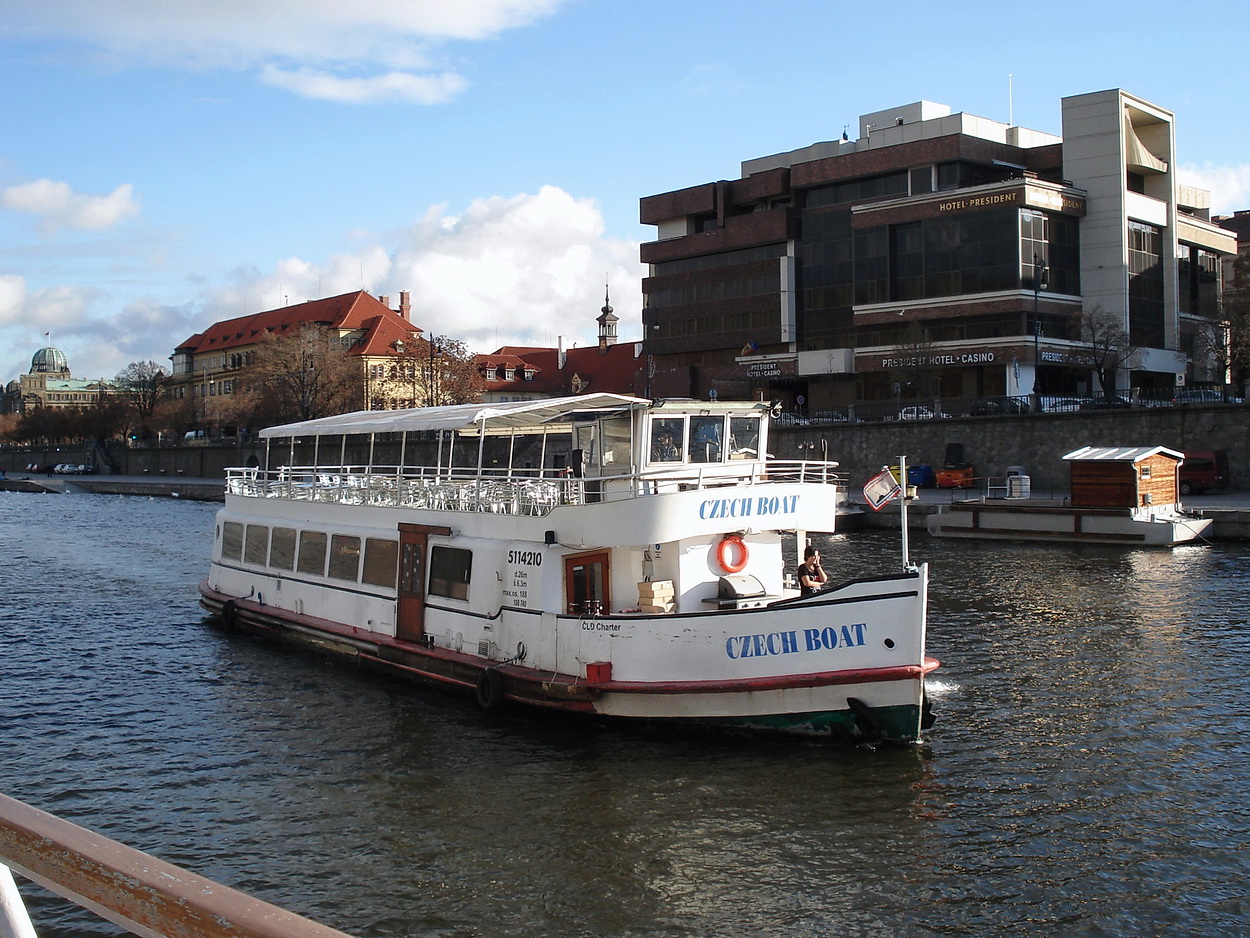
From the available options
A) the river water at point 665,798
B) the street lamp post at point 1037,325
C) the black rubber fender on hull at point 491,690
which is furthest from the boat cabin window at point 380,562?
the street lamp post at point 1037,325

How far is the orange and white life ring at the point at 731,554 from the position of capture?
17.3 m

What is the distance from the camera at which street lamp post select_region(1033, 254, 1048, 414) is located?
61463 mm

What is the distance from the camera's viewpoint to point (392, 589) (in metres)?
20.8

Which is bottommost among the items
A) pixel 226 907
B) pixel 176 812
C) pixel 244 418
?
pixel 176 812

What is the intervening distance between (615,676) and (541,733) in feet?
5.29

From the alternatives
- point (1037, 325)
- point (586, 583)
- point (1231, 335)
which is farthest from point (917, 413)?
point (586, 583)

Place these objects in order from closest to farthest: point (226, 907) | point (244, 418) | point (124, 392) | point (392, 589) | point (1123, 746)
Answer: point (226, 907) < point (1123, 746) < point (392, 589) < point (244, 418) < point (124, 392)

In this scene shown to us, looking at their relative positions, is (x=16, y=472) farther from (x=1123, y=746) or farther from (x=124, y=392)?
(x=1123, y=746)

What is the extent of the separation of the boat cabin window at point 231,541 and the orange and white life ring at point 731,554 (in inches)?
568

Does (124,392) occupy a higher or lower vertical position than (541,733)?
higher

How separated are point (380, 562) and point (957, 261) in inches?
2312

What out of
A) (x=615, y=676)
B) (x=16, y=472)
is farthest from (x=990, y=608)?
(x=16, y=472)

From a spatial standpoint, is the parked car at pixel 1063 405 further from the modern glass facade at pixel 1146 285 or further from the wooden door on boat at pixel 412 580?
the wooden door on boat at pixel 412 580

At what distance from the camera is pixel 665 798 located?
1392cm
